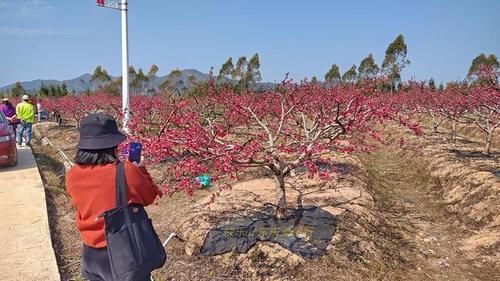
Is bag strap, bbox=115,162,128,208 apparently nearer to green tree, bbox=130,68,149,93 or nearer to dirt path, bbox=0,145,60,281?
dirt path, bbox=0,145,60,281

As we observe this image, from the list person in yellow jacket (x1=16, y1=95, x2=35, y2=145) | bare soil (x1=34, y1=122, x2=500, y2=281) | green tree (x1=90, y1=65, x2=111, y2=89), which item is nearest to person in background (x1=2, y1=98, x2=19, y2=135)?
person in yellow jacket (x1=16, y1=95, x2=35, y2=145)

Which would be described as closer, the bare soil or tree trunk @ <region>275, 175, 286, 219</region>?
the bare soil

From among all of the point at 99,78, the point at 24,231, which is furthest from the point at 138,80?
the point at 24,231

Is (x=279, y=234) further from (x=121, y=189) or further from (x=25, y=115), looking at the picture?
(x=25, y=115)

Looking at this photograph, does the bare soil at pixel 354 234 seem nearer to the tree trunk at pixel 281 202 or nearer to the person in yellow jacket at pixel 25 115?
the tree trunk at pixel 281 202

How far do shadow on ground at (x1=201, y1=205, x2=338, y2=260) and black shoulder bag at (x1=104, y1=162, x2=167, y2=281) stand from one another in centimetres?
222

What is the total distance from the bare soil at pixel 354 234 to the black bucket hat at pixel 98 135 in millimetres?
2178

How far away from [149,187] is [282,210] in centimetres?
292

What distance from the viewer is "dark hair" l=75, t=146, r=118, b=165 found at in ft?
7.77

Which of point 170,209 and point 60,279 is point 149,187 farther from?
point 170,209

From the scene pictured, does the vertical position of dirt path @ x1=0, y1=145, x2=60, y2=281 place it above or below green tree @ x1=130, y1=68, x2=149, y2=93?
below

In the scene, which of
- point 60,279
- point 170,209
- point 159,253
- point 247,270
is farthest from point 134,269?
point 170,209

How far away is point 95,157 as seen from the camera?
2369 millimetres

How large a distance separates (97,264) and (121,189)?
53cm
